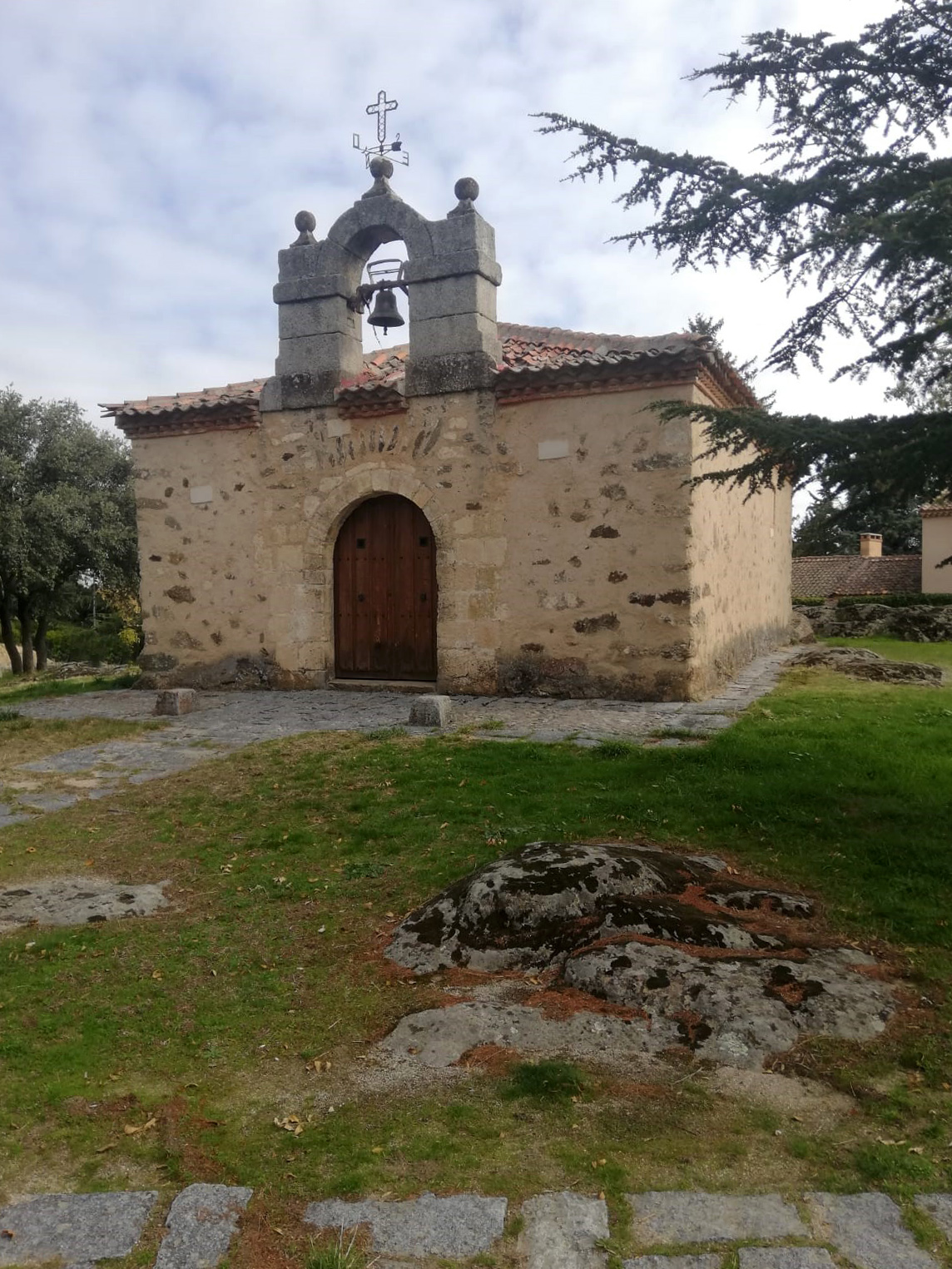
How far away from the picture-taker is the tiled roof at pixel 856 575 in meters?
27.3

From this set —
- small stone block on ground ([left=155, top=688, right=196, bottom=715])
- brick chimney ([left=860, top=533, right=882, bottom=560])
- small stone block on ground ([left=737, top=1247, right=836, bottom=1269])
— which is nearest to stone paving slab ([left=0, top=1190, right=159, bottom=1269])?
small stone block on ground ([left=737, top=1247, right=836, bottom=1269])

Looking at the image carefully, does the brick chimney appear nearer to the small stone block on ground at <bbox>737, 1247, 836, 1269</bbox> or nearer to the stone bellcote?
the stone bellcote

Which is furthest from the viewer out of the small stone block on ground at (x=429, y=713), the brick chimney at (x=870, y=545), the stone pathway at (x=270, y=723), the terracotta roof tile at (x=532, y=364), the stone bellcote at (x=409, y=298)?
the brick chimney at (x=870, y=545)

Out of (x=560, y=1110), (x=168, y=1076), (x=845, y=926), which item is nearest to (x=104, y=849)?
(x=168, y=1076)

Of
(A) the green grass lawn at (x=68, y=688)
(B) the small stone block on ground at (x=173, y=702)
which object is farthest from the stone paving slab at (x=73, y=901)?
(A) the green grass lawn at (x=68, y=688)

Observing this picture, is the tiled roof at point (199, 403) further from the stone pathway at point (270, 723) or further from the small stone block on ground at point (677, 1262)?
the small stone block on ground at point (677, 1262)

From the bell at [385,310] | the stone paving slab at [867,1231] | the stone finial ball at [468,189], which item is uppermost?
the stone finial ball at [468,189]

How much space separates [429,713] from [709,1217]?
6.16 meters

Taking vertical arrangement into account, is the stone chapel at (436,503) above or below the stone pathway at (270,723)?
above

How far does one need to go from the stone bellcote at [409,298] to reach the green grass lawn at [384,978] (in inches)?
199

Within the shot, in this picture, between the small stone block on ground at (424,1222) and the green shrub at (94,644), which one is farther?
the green shrub at (94,644)

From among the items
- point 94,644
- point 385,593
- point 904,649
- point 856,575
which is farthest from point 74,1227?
point 94,644

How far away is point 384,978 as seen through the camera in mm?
3654

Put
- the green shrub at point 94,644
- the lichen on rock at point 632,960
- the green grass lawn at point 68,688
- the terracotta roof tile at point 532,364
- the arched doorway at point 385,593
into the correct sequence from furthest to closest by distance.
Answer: the green shrub at point 94,644 → the green grass lawn at point 68,688 → the arched doorway at point 385,593 → the terracotta roof tile at point 532,364 → the lichen on rock at point 632,960
